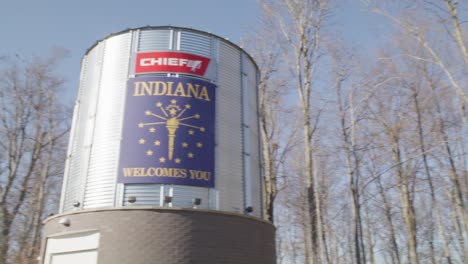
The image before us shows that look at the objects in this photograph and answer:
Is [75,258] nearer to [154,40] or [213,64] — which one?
[154,40]

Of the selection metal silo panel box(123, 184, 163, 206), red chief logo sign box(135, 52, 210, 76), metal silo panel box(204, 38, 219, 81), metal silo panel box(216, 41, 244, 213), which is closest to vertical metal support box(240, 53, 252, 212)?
metal silo panel box(216, 41, 244, 213)

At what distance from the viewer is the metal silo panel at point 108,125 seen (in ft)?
43.9

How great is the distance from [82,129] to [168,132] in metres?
3.97

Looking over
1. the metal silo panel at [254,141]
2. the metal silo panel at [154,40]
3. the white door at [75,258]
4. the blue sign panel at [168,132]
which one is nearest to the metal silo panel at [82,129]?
the white door at [75,258]

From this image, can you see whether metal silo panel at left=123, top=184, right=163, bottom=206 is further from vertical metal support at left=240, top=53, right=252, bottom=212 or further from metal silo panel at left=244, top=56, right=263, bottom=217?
metal silo panel at left=244, top=56, right=263, bottom=217

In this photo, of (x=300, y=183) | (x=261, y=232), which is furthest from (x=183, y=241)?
(x=300, y=183)

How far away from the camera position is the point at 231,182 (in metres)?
14.4

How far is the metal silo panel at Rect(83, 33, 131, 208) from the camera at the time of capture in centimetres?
1339

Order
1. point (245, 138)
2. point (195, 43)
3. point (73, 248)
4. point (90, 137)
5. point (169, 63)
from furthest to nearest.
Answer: point (245, 138), point (195, 43), point (169, 63), point (90, 137), point (73, 248)

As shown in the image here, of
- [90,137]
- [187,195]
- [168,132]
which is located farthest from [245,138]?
[90,137]

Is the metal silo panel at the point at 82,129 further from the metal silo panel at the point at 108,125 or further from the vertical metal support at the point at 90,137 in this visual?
the metal silo panel at the point at 108,125

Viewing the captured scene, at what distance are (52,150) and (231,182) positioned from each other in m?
19.5

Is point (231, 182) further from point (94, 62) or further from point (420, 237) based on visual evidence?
point (420, 237)

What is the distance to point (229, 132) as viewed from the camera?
1520 centimetres
